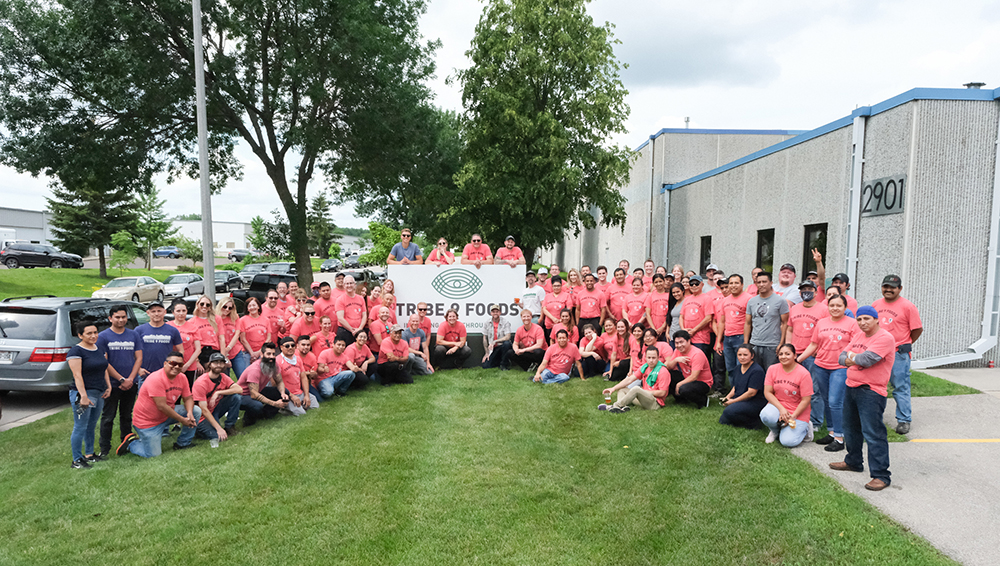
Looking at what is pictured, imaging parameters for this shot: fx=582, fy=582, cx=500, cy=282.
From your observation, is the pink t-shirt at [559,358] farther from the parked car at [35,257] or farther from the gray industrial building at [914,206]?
the parked car at [35,257]

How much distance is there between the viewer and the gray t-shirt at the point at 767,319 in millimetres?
7617

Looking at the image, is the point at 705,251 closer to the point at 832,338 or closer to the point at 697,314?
the point at 697,314

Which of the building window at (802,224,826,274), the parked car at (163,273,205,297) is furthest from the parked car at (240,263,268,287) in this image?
the building window at (802,224,826,274)

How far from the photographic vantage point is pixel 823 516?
15.8 feet

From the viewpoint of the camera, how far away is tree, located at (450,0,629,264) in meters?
19.8

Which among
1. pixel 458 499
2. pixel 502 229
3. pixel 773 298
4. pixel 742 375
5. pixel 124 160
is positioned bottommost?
pixel 458 499

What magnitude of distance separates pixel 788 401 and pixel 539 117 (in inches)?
585

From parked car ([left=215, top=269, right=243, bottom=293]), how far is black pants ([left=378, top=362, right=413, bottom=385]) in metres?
21.5

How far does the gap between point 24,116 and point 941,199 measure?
71.6 feet

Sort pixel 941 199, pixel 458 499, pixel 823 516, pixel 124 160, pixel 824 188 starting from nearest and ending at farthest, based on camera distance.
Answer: pixel 823 516 → pixel 458 499 → pixel 941 199 → pixel 824 188 → pixel 124 160

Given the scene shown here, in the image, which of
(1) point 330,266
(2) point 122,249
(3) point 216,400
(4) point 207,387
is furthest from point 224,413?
(1) point 330,266

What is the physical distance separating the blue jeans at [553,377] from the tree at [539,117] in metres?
10.6

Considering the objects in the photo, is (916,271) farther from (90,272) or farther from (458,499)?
(90,272)

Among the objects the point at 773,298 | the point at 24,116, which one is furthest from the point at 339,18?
the point at 773,298
